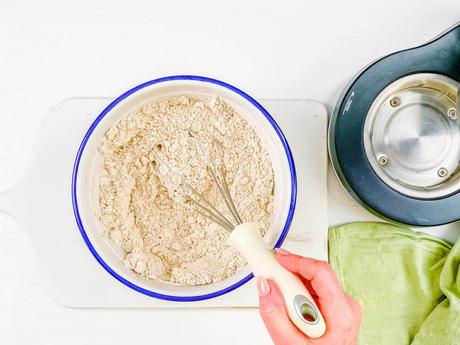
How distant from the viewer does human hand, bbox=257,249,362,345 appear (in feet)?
1.88

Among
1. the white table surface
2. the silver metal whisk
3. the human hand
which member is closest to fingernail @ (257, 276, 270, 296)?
the human hand

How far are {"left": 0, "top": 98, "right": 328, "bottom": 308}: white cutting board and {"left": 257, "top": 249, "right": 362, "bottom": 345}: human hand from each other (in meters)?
0.13

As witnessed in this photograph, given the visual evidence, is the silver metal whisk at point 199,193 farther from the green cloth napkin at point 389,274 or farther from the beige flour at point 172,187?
the green cloth napkin at point 389,274

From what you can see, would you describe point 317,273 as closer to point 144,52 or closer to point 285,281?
point 285,281

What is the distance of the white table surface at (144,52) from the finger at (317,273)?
25 centimetres

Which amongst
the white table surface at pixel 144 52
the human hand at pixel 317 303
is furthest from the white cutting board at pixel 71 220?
the human hand at pixel 317 303

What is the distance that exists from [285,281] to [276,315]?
3 centimetres

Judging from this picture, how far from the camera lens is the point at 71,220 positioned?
75 cm

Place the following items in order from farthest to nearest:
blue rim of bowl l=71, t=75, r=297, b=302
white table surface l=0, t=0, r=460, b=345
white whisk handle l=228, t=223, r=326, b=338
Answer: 1. white table surface l=0, t=0, r=460, b=345
2. blue rim of bowl l=71, t=75, r=297, b=302
3. white whisk handle l=228, t=223, r=326, b=338

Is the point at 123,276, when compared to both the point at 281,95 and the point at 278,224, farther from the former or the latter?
the point at 281,95

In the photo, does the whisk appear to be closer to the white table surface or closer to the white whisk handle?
the white whisk handle

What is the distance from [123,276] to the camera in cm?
67

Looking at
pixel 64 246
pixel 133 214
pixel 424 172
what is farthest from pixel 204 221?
pixel 424 172

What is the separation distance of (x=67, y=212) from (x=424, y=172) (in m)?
0.47
